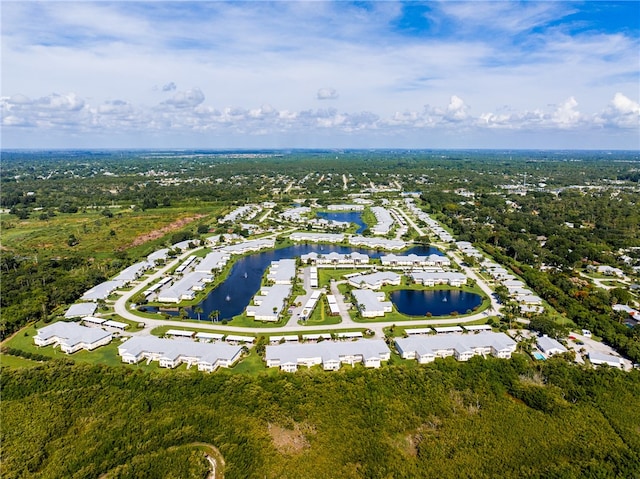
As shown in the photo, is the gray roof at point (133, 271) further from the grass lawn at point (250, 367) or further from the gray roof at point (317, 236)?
the gray roof at point (317, 236)

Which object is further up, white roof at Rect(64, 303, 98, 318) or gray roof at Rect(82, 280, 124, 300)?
gray roof at Rect(82, 280, 124, 300)

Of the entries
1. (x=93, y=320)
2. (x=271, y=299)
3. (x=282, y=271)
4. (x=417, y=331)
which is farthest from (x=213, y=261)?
(x=417, y=331)

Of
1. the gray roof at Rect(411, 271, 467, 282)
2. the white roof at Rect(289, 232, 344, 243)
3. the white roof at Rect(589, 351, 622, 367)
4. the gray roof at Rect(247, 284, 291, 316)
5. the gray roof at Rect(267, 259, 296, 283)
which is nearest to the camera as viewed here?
the white roof at Rect(589, 351, 622, 367)

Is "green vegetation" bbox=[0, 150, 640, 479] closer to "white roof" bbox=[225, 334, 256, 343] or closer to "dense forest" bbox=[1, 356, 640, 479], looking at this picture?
"dense forest" bbox=[1, 356, 640, 479]

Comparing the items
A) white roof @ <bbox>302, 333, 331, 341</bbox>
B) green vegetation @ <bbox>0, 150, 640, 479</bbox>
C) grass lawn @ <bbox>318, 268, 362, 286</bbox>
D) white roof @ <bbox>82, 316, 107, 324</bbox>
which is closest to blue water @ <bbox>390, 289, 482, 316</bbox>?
green vegetation @ <bbox>0, 150, 640, 479</bbox>

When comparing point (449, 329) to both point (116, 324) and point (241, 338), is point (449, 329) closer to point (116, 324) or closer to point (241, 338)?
point (241, 338)

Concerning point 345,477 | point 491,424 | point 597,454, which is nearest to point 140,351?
point 345,477

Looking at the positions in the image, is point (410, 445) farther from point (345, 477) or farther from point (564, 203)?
point (564, 203)
